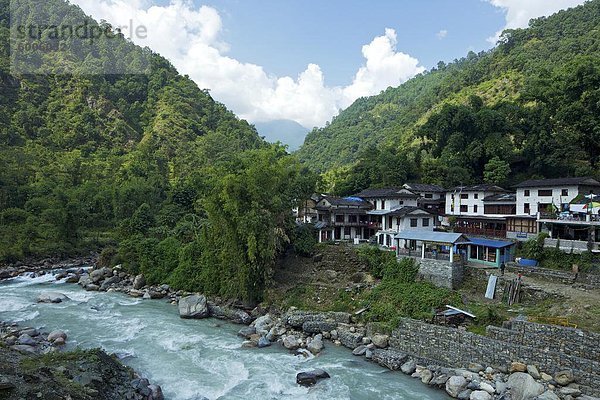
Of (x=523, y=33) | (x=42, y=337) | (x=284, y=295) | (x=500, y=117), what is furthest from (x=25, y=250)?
(x=523, y=33)

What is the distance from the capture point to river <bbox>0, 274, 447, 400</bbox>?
16234 mm

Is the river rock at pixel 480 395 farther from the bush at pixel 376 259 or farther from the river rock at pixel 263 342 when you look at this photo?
the bush at pixel 376 259

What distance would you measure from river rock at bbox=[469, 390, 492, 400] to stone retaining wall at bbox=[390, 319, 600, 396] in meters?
2.41

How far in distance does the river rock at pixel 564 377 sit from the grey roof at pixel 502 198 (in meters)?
18.9

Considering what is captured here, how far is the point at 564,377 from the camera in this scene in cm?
1559

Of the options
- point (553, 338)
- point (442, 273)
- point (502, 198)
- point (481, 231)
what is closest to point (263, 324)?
point (442, 273)

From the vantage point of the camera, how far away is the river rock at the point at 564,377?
15.5m

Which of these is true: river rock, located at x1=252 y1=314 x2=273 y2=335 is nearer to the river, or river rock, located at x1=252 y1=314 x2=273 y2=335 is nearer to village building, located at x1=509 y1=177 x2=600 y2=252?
the river

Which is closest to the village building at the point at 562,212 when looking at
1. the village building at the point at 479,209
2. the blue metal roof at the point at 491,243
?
the village building at the point at 479,209

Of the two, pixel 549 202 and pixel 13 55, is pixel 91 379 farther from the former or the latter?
pixel 13 55

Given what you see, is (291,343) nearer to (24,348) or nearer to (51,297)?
(24,348)

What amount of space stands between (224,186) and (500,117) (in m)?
32.7

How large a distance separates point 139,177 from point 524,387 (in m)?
54.9

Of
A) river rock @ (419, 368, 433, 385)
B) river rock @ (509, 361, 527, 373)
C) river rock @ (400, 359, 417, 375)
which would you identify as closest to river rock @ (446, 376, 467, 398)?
river rock @ (419, 368, 433, 385)
